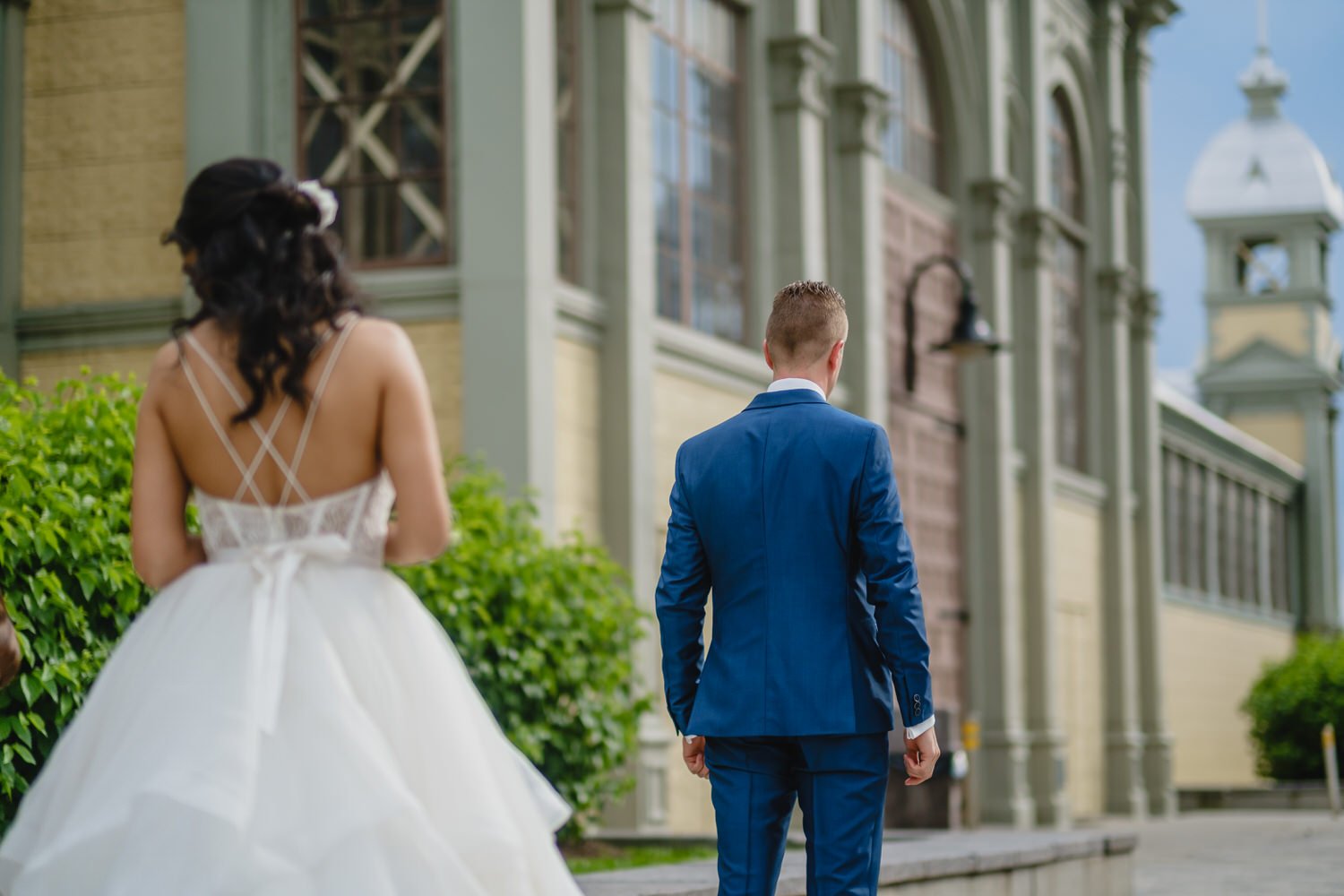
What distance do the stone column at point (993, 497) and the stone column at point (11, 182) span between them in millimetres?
13075

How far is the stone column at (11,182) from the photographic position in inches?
613

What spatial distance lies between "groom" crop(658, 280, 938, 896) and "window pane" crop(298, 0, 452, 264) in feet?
33.5

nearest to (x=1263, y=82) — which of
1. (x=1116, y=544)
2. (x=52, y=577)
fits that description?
(x=1116, y=544)

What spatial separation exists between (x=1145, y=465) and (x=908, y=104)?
32.9 feet

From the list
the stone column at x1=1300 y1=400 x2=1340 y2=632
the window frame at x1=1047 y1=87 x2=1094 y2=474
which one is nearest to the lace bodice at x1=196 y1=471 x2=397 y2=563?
the window frame at x1=1047 y1=87 x2=1094 y2=474

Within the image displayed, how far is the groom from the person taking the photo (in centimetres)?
505

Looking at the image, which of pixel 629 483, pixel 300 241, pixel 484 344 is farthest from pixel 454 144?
pixel 300 241

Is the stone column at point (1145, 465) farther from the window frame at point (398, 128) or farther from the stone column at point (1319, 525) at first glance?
the stone column at point (1319, 525)

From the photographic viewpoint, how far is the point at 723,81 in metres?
19.3

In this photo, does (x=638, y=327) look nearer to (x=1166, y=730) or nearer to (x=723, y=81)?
(x=723, y=81)

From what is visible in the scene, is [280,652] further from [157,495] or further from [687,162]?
[687,162]

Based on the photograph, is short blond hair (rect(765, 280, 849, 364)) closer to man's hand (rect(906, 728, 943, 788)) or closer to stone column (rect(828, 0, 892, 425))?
man's hand (rect(906, 728, 943, 788))

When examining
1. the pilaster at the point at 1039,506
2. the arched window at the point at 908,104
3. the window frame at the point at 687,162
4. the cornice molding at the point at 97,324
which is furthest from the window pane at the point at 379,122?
the pilaster at the point at 1039,506

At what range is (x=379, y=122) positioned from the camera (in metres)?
15.4
